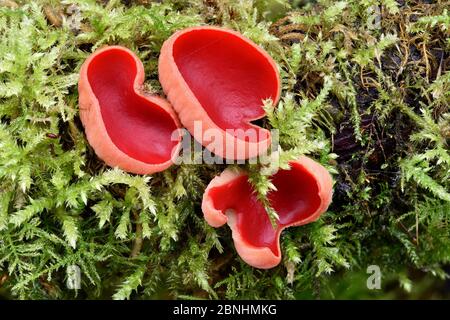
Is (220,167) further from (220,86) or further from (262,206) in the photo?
(220,86)

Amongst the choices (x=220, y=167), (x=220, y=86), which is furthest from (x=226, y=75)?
(x=220, y=167)

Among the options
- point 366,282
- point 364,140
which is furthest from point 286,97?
point 366,282

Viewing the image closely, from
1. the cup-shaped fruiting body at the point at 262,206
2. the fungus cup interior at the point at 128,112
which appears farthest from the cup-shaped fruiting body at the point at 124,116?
Result: the cup-shaped fruiting body at the point at 262,206

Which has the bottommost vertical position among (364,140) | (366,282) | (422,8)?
(366,282)

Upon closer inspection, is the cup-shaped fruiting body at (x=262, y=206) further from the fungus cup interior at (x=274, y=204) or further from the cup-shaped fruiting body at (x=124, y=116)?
the cup-shaped fruiting body at (x=124, y=116)

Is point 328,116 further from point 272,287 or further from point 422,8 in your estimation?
point 272,287

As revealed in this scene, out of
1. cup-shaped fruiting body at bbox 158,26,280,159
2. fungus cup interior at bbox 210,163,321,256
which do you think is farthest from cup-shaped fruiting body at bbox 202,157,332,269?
cup-shaped fruiting body at bbox 158,26,280,159
